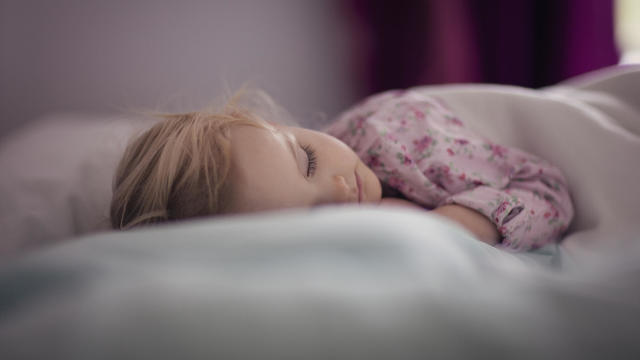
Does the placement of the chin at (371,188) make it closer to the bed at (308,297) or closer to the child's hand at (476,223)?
the child's hand at (476,223)

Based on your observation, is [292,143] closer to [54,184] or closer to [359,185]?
[359,185]

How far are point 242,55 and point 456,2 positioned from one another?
1136 mm

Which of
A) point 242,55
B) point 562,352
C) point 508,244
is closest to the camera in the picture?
point 562,352

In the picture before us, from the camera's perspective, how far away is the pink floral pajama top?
0.71 m

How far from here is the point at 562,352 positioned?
0.22 m

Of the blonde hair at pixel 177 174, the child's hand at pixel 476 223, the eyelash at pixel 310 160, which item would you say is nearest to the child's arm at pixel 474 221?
the child's hand at pixel 476 223

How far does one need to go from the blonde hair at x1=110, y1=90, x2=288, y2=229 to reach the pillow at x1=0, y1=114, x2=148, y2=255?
9 centimetres

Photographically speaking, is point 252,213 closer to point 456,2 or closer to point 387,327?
point 387,327

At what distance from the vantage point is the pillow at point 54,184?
0.63m

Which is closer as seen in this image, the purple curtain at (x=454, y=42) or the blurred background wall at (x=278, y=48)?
the blurred background wall at (x=278, y=48)

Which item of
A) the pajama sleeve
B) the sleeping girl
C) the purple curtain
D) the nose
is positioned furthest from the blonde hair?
the purple curtain

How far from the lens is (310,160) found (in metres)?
0.67

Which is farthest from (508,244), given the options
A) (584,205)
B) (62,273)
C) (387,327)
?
(62,273)

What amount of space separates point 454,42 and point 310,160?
178 cm
